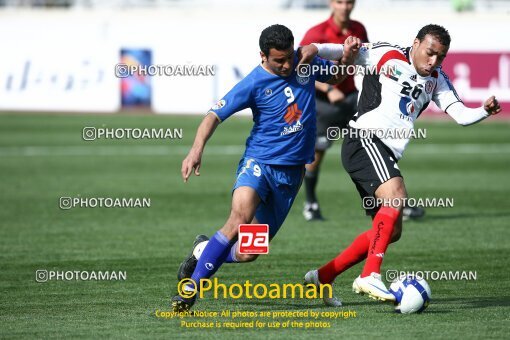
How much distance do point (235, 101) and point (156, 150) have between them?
48.6 ft

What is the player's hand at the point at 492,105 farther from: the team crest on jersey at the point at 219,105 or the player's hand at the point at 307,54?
the team crest on jersey at the point at 219,105

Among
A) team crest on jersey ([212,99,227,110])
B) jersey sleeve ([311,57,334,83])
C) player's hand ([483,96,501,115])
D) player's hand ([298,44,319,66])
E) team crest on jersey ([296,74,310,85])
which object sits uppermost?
player's hand ([298,44,319,66])

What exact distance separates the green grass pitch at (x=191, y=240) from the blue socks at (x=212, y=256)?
392 mm

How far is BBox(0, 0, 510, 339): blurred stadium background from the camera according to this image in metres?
8.02

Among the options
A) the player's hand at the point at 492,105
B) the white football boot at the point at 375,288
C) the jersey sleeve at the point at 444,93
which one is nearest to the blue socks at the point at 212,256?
the white football boot at the point at 375,288

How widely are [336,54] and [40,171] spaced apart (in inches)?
429

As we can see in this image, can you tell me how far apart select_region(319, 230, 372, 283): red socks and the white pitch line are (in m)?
12.9

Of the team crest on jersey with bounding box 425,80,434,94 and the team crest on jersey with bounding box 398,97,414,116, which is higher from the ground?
the team crest on jersey with bounding box 425,80,434,94

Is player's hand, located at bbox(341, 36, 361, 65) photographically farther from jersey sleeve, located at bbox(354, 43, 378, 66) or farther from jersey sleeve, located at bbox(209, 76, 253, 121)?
jersey sleeve, located at bbox(209, 76, 253, 121)

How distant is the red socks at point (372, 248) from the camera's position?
7.83 m

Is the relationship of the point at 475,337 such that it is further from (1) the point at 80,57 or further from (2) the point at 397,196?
(1) the point at 80,57

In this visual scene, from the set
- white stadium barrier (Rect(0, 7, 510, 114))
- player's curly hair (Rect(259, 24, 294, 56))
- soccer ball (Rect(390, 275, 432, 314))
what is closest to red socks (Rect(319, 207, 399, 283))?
soccer ball (Rect(390, 275, 432, 314))

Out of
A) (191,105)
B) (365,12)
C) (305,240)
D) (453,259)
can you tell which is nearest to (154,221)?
(305,240)

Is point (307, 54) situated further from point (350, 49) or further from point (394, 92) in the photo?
point (394, 92)
